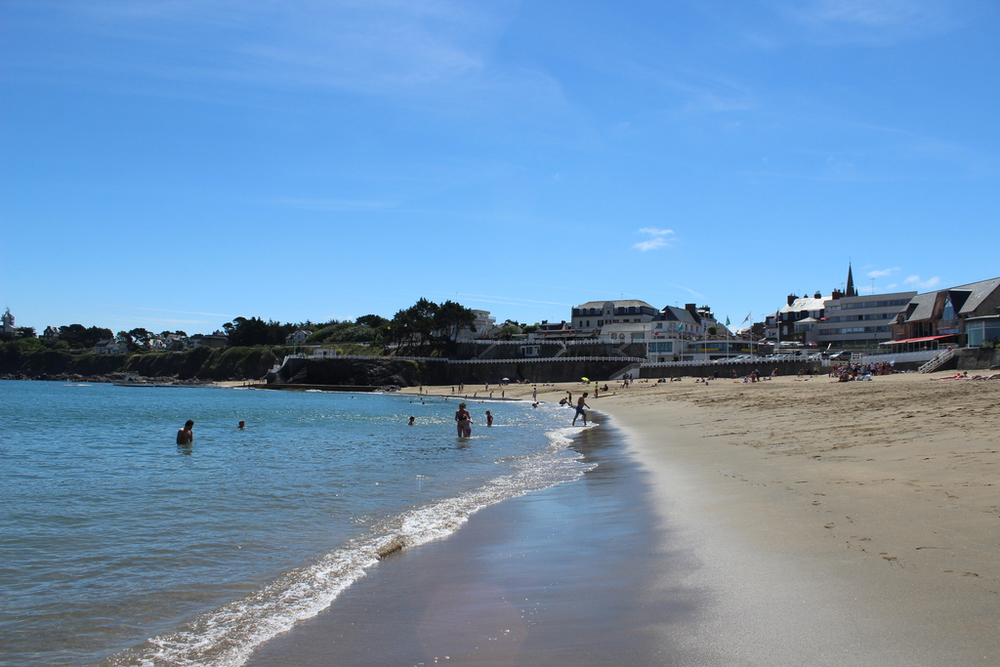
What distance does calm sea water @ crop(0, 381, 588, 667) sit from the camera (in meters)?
5.89

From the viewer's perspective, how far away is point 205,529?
9.81 metres

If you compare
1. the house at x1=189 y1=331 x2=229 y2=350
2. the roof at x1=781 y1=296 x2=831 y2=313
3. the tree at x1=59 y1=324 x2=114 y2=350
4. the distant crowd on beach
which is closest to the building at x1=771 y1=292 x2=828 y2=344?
the roof at x1=781 y1=296 x2=831 y2=313

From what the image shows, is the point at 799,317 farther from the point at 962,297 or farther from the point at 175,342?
the point at 175,342

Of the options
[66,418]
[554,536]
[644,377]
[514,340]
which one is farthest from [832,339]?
[554,536]

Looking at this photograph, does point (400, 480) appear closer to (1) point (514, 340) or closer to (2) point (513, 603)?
(2) point (513, 603)

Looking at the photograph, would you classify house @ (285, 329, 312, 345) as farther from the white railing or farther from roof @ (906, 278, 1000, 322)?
the white railing

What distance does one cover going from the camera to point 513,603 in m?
5.99

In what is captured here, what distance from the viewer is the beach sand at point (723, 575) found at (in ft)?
14.9

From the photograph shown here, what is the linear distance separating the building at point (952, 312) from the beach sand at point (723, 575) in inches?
1992

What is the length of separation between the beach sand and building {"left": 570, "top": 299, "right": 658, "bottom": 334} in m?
95.5

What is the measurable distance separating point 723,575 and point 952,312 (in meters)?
72.0

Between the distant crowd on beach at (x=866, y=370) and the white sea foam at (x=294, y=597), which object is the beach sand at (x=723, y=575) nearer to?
the white sea foam at (x=294, y=597)

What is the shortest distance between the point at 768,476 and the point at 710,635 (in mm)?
6995

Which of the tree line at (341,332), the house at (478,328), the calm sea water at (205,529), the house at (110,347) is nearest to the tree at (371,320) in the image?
the tree line at (341,332)
